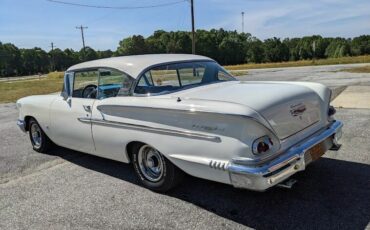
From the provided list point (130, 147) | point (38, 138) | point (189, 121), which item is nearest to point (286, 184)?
point (189, 121)

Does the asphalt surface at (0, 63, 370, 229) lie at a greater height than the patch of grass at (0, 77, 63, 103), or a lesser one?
greater

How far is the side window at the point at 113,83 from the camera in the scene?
14.5 ft

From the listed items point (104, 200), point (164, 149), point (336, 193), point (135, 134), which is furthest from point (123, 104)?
point (336, 193)

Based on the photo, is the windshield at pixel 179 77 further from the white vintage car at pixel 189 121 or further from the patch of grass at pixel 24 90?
the patch of grass at pixel 24 90

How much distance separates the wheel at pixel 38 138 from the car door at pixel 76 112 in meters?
0.50

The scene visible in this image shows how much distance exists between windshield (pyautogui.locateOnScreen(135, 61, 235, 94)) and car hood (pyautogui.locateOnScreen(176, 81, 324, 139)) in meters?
0.29

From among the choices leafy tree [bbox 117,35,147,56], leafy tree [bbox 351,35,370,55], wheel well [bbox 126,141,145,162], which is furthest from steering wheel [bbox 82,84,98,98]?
leafy tree [bbox 117,35,147,56]

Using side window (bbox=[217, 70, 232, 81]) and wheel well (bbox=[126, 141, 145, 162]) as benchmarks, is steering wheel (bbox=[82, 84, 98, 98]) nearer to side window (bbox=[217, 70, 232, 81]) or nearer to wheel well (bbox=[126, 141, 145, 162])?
wheel well (bbox=[126, 141, 145, 162])

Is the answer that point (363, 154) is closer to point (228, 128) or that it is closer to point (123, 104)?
point (228, 128)

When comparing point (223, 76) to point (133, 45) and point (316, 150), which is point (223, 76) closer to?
point (316, 150)

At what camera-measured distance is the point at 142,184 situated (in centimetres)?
441

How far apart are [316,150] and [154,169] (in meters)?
1.73

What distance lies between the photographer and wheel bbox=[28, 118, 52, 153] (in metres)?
6.00

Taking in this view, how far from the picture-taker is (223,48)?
85625 millimetres
